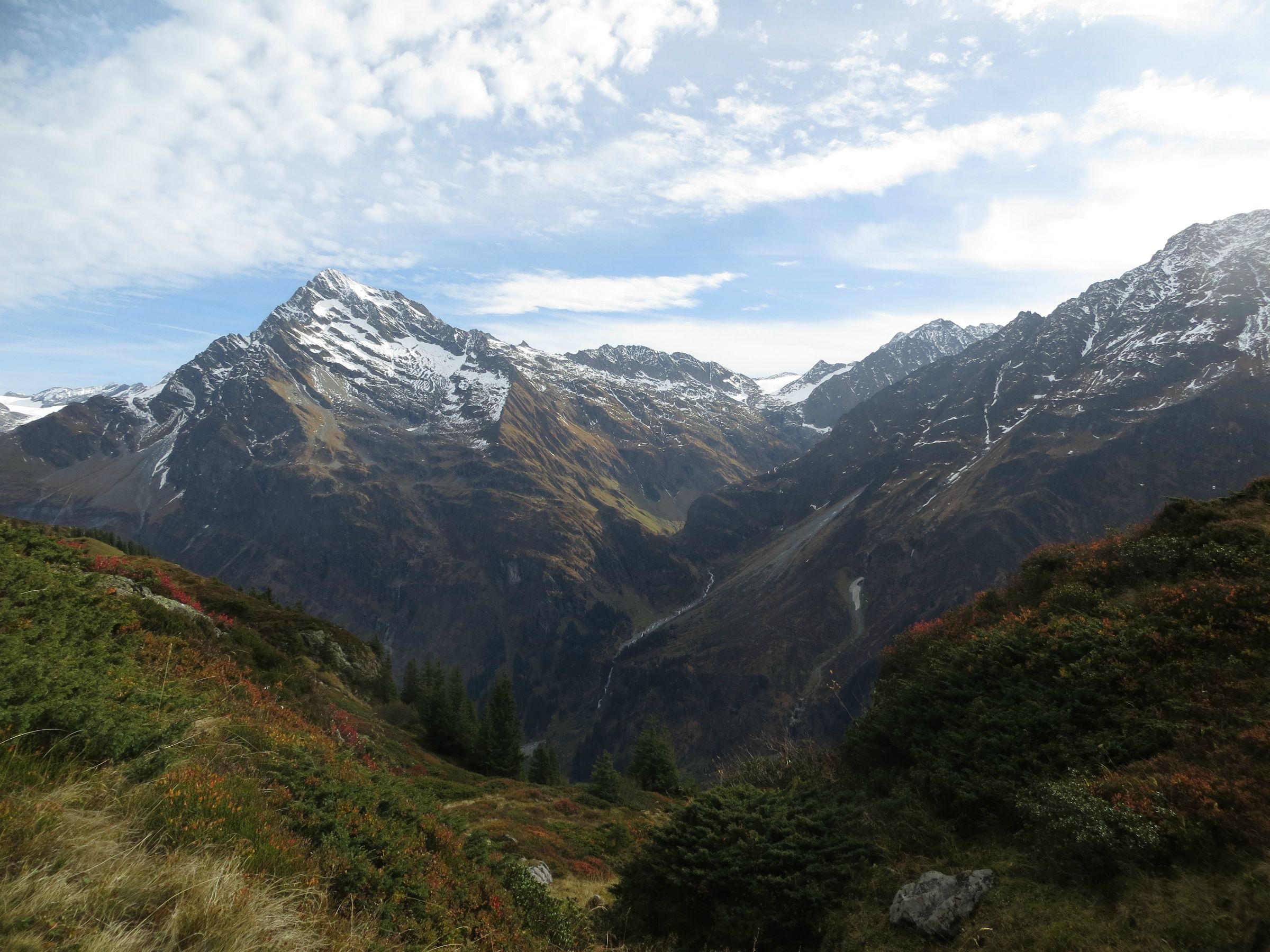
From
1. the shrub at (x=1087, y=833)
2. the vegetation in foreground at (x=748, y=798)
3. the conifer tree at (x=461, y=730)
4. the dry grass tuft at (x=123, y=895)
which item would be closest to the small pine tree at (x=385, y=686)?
the conifer tree at (x=461, y=730)

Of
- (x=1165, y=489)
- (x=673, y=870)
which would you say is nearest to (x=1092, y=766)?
(x=673, y=870)

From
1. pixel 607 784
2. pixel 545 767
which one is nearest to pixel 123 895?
pixel 607 784

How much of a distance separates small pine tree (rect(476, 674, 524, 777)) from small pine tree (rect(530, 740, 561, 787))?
5.68 feet

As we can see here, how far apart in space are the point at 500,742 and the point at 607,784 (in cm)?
1306

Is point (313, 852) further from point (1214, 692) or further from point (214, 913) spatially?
point (1214, 692)

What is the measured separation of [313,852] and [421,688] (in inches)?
2820

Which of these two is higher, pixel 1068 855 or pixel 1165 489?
pixel 1068 855

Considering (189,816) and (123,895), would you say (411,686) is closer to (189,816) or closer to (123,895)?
(189,816)

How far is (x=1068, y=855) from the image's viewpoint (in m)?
10.7

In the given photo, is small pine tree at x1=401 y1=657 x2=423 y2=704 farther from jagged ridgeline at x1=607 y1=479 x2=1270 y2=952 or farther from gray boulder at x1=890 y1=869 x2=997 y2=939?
gray boulder at x1=890 y1=869 x2=997 y2=939

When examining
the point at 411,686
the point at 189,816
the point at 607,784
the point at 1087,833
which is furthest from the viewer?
the point at 411,686

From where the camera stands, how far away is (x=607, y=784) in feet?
137

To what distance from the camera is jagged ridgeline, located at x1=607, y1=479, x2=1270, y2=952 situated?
959 cm

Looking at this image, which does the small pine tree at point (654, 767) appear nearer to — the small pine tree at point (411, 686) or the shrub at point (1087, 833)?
the small pine tree at point (411, 686)
